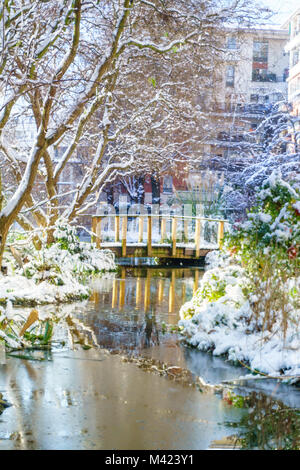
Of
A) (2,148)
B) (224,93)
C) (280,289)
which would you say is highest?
(224,93)

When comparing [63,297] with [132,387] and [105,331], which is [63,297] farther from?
[132,387]

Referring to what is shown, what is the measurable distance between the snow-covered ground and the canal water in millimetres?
228

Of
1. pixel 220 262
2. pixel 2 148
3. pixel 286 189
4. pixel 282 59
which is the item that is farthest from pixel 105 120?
pixel 282 59

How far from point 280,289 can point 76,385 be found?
2.81 meters

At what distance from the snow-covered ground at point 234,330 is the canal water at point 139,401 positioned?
0.23 metres

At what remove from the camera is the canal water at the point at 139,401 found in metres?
4.98

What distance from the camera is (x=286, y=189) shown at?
8930mm

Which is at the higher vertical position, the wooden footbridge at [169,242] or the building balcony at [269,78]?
the building balcony at [269,78]

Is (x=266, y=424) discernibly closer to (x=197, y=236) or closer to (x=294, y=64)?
(x=197, y=236)

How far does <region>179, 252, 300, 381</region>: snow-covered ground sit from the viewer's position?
24.3 feet

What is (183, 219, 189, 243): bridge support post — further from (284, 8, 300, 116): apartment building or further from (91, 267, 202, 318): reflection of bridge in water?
(284, 8, 300, 116): apartment building

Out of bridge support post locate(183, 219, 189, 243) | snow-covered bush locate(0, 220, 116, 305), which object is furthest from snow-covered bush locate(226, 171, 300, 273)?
bridge support post locate(183, 219, 189, 243)

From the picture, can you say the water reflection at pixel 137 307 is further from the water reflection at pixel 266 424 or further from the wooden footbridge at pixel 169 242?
the wooden footbridge at pixel 169 242

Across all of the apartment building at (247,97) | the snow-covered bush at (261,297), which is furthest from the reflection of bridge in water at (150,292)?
the apartment building at (247,97)
